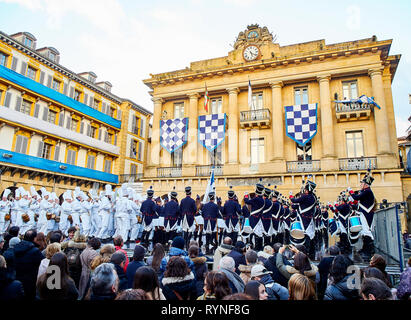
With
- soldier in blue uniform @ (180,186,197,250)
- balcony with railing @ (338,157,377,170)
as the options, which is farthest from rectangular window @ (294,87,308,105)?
soldier in blue uniform @ (180,186,197,250)

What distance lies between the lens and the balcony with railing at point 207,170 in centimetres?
2534

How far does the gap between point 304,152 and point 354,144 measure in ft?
12.7

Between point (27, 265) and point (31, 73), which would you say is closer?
point (27, 265)

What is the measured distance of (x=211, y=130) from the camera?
25.4 metres

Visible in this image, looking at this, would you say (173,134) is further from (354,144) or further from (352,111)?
(354,144)

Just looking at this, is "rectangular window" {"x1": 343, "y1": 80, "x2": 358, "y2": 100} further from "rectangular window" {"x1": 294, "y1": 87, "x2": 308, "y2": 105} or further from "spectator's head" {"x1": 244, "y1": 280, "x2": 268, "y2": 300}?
"spectator's head" {"x1": 244, "y1": 280, "x2": 268, "y2": 300}

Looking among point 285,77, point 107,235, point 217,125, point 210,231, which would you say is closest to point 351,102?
point 285,77

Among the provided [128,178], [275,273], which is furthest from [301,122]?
[128,178]

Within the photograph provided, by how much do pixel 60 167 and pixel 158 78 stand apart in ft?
42.3

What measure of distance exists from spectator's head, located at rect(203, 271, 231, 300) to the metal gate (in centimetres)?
579

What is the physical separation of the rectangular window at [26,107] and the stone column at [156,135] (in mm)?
11252

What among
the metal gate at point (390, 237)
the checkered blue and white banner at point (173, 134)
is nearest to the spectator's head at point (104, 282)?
the metal gate at point (390, 237)

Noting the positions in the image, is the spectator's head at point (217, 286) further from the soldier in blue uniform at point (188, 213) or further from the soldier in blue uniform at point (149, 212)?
the soldier in blue uniform at point (149, 212)

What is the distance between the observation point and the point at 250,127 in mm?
25938
